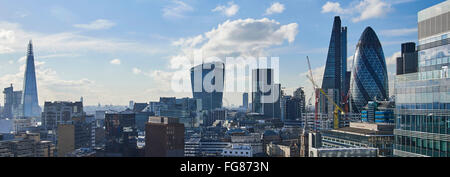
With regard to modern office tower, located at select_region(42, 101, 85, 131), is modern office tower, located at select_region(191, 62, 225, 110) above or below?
above

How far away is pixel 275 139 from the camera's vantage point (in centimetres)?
5597

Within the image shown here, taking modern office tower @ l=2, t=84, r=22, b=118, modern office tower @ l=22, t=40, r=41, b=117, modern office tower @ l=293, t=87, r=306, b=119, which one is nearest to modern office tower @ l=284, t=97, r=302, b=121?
modern office tower @ l=293, t=87, r=306, b=119

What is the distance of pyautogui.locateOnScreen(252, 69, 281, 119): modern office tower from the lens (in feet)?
304

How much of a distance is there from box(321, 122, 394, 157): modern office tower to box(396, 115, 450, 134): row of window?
18368 mm

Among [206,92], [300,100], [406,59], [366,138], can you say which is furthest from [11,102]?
[406,59]

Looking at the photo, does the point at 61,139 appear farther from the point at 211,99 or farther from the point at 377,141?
the point at 211,99

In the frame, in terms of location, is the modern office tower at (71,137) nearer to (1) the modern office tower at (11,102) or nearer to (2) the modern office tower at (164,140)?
(2) the modern office tower at (164,140)

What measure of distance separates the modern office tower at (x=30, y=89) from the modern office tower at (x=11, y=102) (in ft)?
8.06

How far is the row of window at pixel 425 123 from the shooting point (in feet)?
37.1

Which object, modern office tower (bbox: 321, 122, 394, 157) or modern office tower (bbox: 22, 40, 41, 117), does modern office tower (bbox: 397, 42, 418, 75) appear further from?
modern office tower (bbox: 22, 40, 41, 117)

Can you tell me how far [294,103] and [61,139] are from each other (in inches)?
2624

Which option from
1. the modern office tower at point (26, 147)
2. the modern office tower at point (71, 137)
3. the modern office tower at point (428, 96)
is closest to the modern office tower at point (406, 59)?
the modern office tower at point (428, 96)
